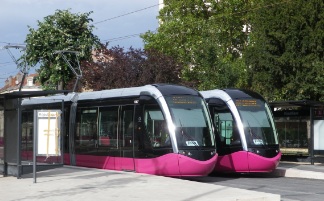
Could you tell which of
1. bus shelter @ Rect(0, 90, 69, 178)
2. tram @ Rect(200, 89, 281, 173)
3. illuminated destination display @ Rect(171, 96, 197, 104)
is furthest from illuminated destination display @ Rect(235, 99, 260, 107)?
bus shelter @ Rect(0, 90, 69, 178)

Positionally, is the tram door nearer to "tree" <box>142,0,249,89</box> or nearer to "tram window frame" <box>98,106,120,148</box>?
"tram window frame" <box>98,106,120,148</box>

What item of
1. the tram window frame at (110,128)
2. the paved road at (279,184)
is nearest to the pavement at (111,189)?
the tram window frame at (110,128)

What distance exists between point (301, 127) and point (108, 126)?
8.22m

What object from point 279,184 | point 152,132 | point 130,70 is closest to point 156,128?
point 152,132

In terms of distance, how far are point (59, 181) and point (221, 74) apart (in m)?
22.3

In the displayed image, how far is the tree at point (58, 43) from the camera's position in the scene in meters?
42.1

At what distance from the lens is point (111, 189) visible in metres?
14.7

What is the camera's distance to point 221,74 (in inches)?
1490

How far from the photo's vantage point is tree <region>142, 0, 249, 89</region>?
4638 cm

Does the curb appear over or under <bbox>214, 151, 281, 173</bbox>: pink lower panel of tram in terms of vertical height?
under

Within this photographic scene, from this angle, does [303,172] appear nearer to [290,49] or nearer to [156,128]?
[156,128]

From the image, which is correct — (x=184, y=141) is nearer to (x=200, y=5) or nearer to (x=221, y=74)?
(x=221, y=74)

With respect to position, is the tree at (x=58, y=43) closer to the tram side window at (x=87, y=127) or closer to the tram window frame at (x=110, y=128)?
the tram side window at (x=87, y=127)

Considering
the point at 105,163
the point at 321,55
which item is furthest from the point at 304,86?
the point at 105,163
